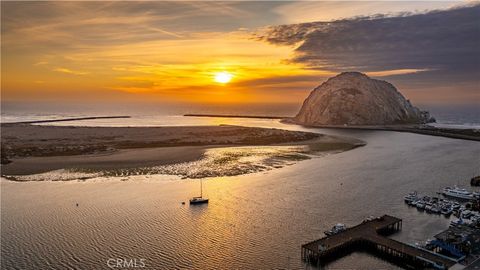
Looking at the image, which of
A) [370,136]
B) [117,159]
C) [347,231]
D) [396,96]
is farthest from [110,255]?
[396,96]

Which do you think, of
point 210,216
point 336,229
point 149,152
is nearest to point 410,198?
point 336,229

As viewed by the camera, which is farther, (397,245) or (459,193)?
(459,193)

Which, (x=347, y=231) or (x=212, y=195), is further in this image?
(x=212, y=195)

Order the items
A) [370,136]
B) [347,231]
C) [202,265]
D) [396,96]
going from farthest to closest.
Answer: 1. [396,96]
2. [370,136]
3. [347,231]
4. [202,265]

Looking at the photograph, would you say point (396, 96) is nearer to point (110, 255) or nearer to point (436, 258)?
point (436, 258)

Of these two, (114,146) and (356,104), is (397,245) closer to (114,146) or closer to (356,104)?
(114,146)

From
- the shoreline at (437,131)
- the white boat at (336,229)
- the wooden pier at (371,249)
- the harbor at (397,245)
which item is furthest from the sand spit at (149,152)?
the shoreline at (437,131)

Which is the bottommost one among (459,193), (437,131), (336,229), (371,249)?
(371,249)
